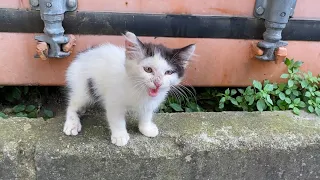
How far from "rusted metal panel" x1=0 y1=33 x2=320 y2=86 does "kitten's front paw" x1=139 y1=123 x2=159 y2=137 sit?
0.52 meters

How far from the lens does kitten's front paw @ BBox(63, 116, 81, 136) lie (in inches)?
75.7

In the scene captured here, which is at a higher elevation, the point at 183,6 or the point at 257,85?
the point at 183,6

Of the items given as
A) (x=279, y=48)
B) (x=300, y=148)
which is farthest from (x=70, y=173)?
(x=279, y=48)

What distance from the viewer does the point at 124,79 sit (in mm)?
1774

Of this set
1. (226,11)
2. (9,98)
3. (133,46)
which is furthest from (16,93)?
(226,11)

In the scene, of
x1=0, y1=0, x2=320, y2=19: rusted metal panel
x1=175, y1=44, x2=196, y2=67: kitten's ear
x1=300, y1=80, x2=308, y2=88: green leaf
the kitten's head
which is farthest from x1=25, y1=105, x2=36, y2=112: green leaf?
x1=300, y1=80, x2=308, y2=88: green leaf

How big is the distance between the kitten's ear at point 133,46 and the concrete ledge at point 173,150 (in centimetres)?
48

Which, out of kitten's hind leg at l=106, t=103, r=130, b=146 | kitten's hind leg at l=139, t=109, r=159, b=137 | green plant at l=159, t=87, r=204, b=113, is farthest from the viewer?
green plant at l=159, t=87, r=204, b=113

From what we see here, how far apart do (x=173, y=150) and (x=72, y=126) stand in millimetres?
525

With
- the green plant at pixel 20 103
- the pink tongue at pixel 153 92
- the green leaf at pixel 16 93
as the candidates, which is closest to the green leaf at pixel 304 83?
the pink tongue at pixel 153 92

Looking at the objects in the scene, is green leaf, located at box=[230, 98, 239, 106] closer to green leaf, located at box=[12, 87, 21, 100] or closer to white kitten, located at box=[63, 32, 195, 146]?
white kitten, located at box=[63, 32, 195, 146]

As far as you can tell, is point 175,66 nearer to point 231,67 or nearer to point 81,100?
point 81,100

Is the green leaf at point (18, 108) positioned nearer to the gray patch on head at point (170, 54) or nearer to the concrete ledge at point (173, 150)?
the concrete ledge at point (173, 150)

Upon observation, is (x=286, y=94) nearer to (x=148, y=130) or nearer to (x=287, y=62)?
(x=287, y=62)
